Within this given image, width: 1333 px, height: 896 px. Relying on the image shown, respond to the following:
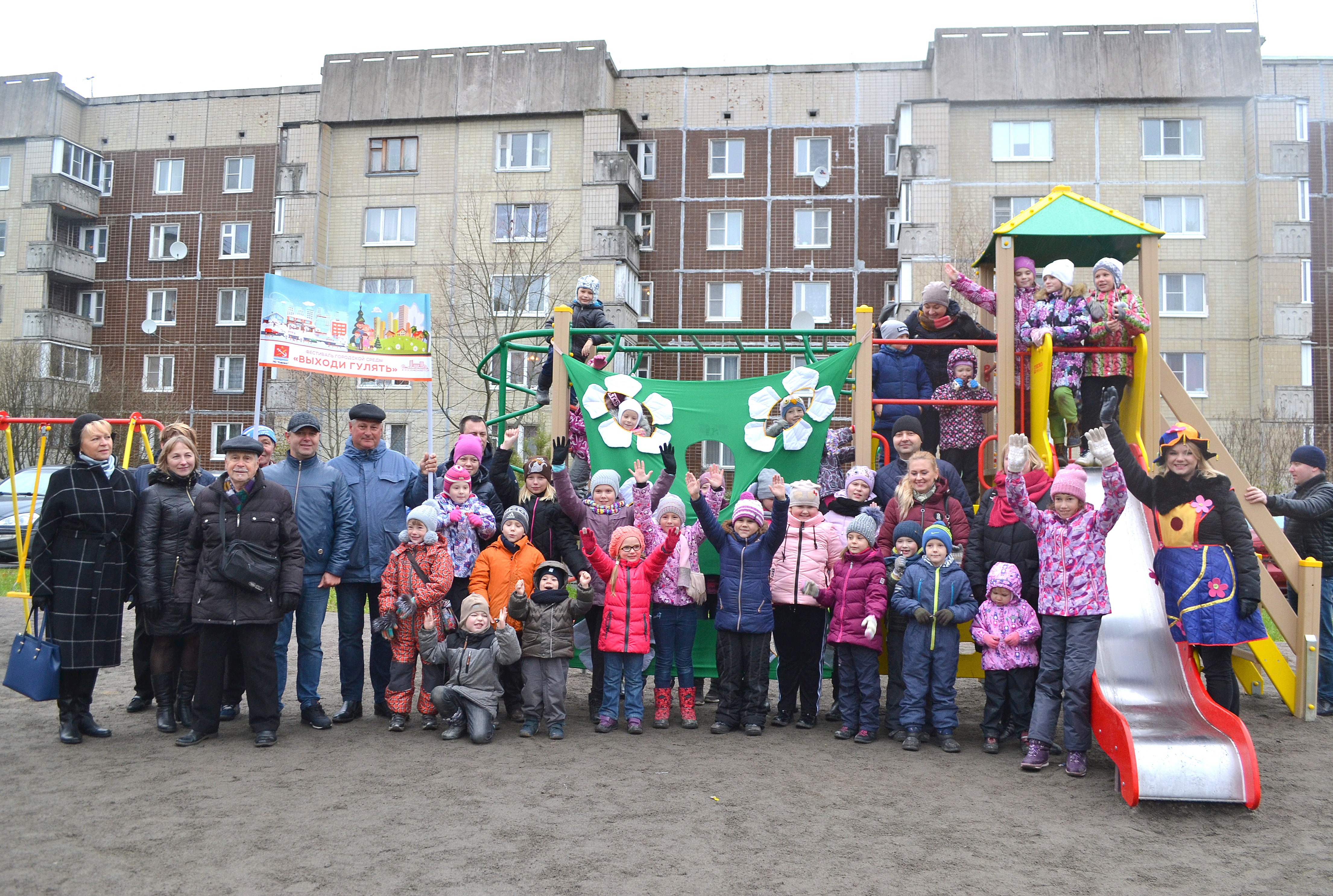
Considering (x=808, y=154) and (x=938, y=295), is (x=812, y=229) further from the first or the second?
(x=938, y=295)

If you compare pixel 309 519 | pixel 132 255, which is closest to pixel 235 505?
pixel 309 519

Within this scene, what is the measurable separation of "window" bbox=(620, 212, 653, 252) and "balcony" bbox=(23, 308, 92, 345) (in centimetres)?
1933

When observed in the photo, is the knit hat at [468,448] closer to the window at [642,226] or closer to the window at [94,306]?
the window at [642,226]

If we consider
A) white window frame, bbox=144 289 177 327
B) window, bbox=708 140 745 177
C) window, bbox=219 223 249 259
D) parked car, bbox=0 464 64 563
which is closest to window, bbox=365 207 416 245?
window, bbox=219 223 249 259

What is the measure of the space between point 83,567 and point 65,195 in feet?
111

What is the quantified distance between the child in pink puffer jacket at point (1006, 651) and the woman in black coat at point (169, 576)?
16.1ft

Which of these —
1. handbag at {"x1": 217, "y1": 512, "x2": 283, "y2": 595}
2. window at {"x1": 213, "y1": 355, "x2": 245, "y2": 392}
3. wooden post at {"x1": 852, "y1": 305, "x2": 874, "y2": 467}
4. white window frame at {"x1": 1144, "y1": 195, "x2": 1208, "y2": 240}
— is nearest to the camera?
handbag at {"x1": 217, "y1": 512, "x2": 283, "y2": 595}

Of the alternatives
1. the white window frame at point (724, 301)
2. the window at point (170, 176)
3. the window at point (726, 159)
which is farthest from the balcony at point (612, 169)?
the window at point (170, 176)

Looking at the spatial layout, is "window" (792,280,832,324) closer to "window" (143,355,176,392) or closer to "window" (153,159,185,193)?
"window" (143,355,176,392)

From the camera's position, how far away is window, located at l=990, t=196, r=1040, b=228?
28500 millimetres

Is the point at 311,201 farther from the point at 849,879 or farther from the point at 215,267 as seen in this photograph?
the point at 849,879

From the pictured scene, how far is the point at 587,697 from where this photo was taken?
313 inches

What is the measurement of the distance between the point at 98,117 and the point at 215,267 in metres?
7.06

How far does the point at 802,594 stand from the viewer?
655 cm
